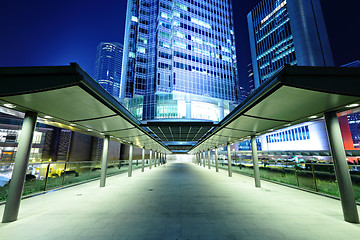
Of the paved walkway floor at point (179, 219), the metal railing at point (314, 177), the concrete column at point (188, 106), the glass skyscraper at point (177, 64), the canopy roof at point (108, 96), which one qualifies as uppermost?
the glass skyscraper at point (177, 64)

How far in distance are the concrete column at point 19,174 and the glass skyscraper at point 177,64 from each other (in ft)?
148

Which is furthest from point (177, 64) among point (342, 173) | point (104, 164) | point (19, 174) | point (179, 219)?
point (179, 219)

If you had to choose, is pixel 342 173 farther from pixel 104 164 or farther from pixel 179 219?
pixel 104 164

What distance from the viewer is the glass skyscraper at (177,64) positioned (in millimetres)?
52250

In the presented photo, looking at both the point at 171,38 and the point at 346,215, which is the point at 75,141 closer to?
the point at 346,215

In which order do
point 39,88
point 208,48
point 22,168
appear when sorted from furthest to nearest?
point 208,48 < point 22,168 < point 39,88

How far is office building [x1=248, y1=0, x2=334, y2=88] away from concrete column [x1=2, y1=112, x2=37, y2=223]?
50816 millimetres

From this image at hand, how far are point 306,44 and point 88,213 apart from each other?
67.7m

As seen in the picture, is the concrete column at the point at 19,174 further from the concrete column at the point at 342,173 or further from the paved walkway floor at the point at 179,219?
the concrete column at the point at 342,173

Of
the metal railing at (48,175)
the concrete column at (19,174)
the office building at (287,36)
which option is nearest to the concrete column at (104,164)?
the metal railing at (48,175)

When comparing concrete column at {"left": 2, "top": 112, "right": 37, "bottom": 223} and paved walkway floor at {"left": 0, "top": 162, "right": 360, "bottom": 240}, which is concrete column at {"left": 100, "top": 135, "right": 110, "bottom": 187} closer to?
paved walkway floor at {"left": 0, "top": 162, "right": 360, "bottom": 240}

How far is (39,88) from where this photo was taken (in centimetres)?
356

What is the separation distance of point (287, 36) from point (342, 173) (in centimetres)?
7263

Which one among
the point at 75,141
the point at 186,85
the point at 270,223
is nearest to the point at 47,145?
the point at 75,141
